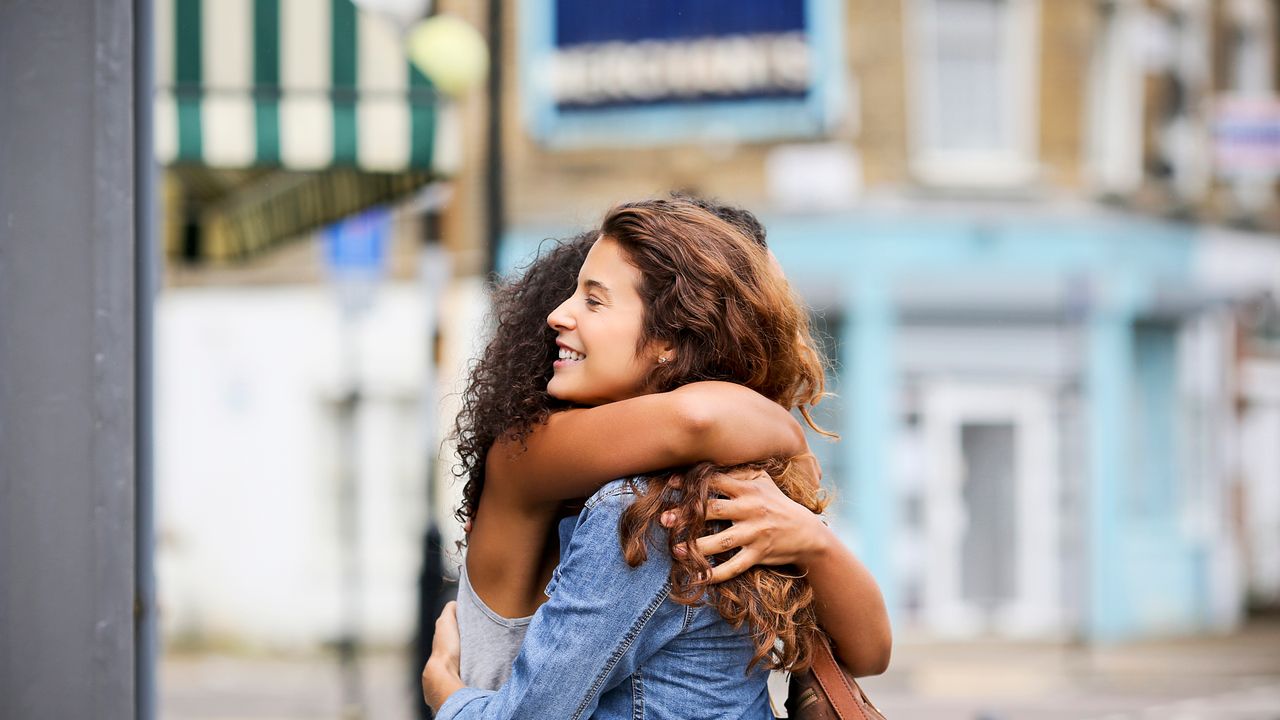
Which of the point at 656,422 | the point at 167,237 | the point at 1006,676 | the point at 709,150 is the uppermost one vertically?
the point at 709,150

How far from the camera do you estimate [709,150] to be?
13.7 meters

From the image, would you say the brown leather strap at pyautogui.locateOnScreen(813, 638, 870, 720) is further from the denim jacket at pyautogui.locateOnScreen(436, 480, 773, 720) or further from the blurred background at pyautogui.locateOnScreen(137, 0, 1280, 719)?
the blurred background at pyautogui.locateOnScreen(137, 0, 1280, 719)

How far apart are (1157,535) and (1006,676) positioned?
12.2ft

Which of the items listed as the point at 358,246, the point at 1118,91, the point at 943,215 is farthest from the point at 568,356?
the point at 1118,91

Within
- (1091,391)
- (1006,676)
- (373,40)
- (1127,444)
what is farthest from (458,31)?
(1127,444)

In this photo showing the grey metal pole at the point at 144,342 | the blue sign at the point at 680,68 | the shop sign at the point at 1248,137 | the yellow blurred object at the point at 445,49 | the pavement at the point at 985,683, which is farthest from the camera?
the shop sign at the point at 1248,137

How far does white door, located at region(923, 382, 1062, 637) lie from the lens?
13906 mm

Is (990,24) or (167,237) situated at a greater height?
(990,24)

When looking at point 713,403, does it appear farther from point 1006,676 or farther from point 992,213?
point 992,213

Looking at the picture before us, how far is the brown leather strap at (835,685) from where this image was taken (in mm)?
1810

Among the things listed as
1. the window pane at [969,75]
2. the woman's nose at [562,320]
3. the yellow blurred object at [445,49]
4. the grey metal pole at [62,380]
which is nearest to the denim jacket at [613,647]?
the woman's nose at [562,320]

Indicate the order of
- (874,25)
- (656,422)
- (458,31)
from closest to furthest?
(656,422), (458,31), (874,25)

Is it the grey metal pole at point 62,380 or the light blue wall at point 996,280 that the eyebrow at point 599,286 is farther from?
the light blue wall at point 996,280

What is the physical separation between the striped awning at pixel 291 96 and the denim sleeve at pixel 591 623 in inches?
149
